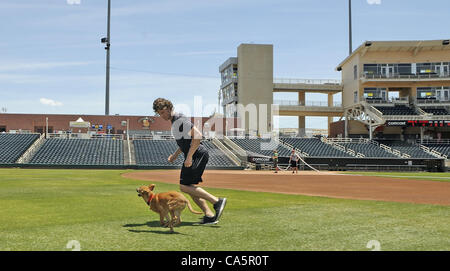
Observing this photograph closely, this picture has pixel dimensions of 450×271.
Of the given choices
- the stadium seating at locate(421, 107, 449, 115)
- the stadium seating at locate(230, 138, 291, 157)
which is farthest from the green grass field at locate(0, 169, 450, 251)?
the stadium seating at locate(421, 107, 449, 115)

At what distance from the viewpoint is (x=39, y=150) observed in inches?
1736

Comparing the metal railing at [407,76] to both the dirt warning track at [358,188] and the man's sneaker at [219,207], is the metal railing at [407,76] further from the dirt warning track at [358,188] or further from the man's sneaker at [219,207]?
the man's sneaker at [219,207]

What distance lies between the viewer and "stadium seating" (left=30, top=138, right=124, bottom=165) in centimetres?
4084

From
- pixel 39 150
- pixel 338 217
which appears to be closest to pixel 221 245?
pixel 338 217

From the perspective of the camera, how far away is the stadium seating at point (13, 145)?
4041cm

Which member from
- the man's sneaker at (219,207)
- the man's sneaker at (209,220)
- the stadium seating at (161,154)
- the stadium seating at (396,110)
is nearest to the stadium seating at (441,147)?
the stadium seating at (396,110)

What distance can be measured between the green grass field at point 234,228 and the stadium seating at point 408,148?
39837 millimetres

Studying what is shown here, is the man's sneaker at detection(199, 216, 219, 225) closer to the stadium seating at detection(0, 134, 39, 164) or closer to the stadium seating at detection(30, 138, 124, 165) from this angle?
the stadium seating at detection(30, 138, 124, 165)

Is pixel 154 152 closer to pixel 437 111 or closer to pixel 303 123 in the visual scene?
pixel 303 123

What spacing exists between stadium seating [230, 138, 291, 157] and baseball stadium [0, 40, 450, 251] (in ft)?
0.42

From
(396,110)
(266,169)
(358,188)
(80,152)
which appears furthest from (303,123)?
(358,188)

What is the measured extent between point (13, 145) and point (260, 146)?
26547 mm

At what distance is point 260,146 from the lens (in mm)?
47500
